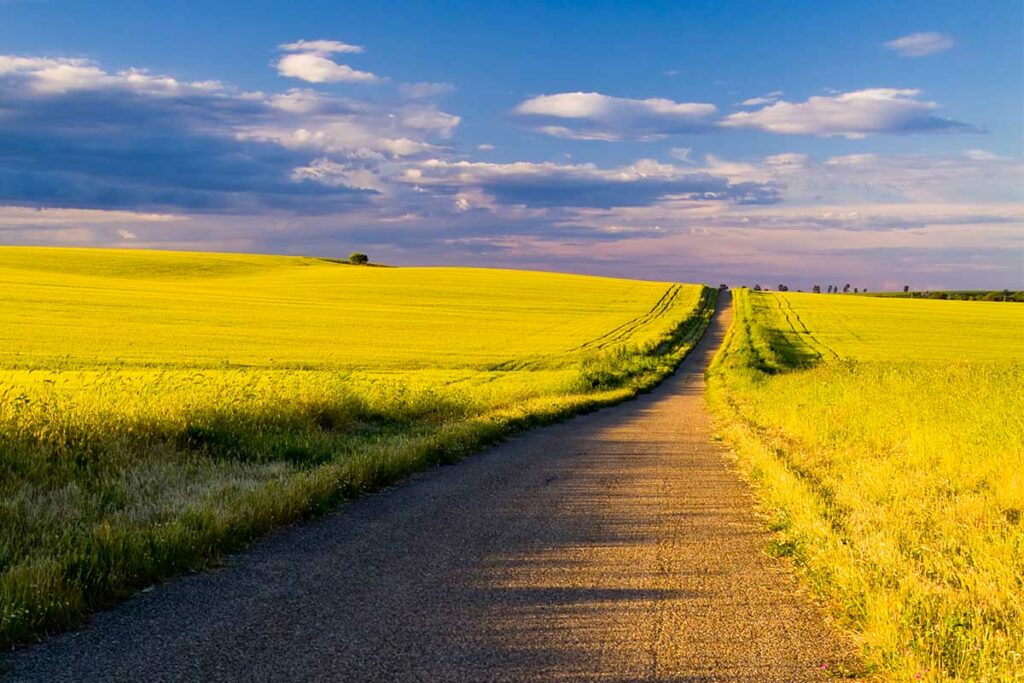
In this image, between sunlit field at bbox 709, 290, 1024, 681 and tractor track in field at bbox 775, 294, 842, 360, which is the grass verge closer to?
sunlit field at bbox 709, 290, 1024, 681

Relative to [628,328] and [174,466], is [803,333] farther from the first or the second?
[174,466]

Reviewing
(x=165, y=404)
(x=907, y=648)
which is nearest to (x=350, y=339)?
(x=165, y=404)

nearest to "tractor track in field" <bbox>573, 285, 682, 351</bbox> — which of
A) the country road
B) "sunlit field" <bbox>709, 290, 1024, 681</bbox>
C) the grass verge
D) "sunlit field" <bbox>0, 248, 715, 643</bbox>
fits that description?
"sunlit field" <bbox>0, 248, 715, 643</bbox>

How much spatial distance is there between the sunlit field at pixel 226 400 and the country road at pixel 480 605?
1.64 feet

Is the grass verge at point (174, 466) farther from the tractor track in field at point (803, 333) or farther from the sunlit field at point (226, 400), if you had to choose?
the tractor track in field at point (803, 333)

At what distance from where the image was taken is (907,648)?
479 centimetres

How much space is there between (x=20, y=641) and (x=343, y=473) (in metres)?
4.69

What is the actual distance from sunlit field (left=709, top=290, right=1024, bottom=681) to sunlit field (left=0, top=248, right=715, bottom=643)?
4618mm

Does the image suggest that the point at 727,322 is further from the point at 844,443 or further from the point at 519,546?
the point at 519,546

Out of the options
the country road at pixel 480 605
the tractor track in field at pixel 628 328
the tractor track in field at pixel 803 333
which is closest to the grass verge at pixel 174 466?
the country road at pixel 480 605

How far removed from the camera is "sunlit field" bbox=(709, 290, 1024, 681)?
16.3ft

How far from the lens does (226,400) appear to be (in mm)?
14102

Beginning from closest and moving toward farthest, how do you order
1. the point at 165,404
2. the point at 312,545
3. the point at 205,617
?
the point at 205,617, the point at 312,545, the point at 165,404

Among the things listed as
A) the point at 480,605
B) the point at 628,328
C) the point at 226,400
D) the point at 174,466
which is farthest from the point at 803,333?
the point at 480,605
